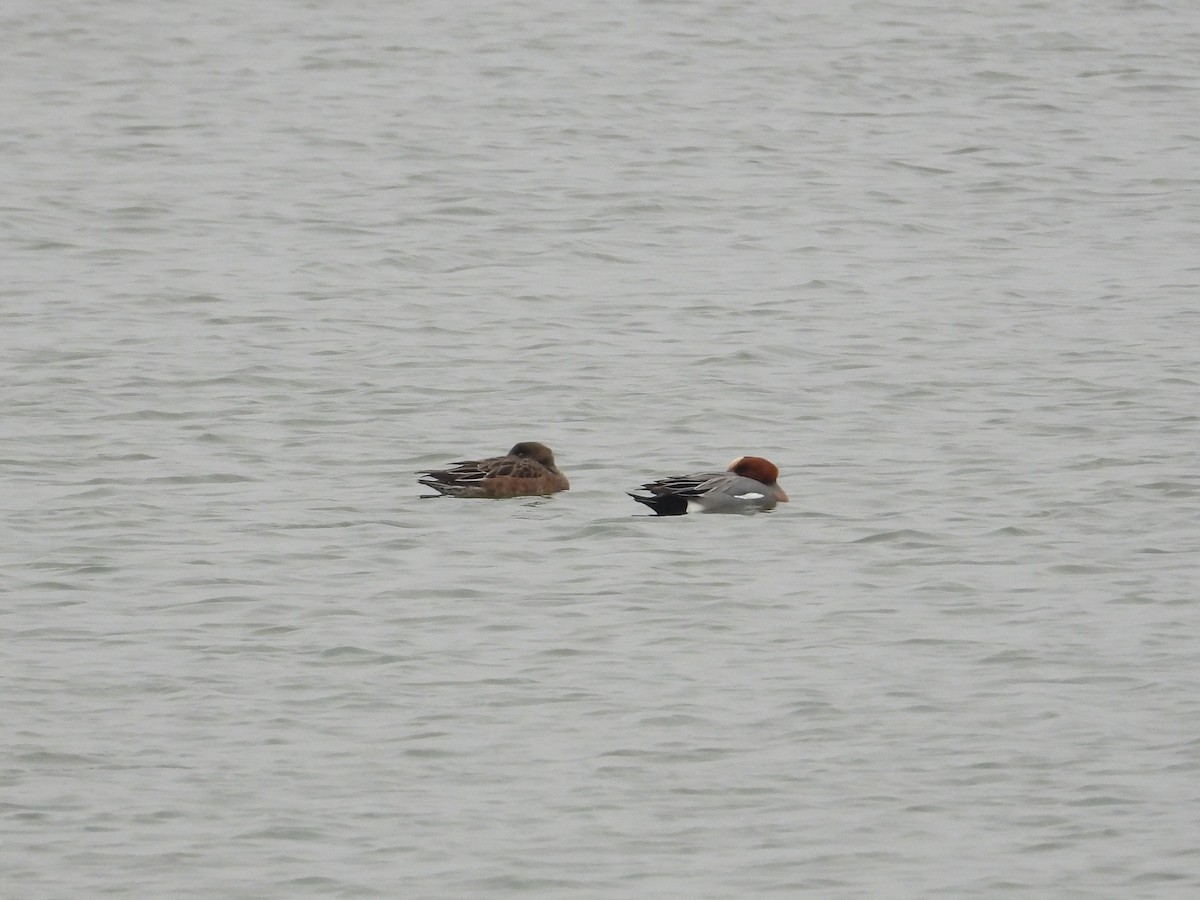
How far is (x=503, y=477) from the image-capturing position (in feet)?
41.4

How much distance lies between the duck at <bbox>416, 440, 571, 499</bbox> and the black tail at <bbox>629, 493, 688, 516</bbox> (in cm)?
61

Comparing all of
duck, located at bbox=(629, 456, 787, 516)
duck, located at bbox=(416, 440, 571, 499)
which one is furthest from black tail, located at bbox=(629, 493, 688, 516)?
duck, located at bbox=(416, 440, 571, 499)

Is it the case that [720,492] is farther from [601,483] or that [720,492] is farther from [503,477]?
[503,477]

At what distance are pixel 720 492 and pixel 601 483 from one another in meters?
0.96

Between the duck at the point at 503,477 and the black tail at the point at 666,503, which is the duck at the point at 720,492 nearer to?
the black tail at the point at 666,503

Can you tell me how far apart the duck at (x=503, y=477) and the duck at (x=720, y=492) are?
0.59m

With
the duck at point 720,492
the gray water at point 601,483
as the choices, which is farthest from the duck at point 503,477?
the duck at point 720,492

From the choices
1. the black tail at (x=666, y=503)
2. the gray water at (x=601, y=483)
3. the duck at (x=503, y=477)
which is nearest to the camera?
the gray water at (x=601, y=483)

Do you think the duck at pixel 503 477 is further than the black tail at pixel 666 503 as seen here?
Yes

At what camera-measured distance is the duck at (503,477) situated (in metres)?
12.6

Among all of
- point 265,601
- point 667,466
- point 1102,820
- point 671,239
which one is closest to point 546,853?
point 1102,820

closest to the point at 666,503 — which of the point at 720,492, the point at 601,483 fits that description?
the point at 720,492

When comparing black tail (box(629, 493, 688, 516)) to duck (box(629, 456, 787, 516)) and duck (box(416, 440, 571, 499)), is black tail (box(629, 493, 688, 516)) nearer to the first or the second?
duck (box(629, 456, 787, 516))

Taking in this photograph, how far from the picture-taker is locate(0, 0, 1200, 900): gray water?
8211 millimetres
